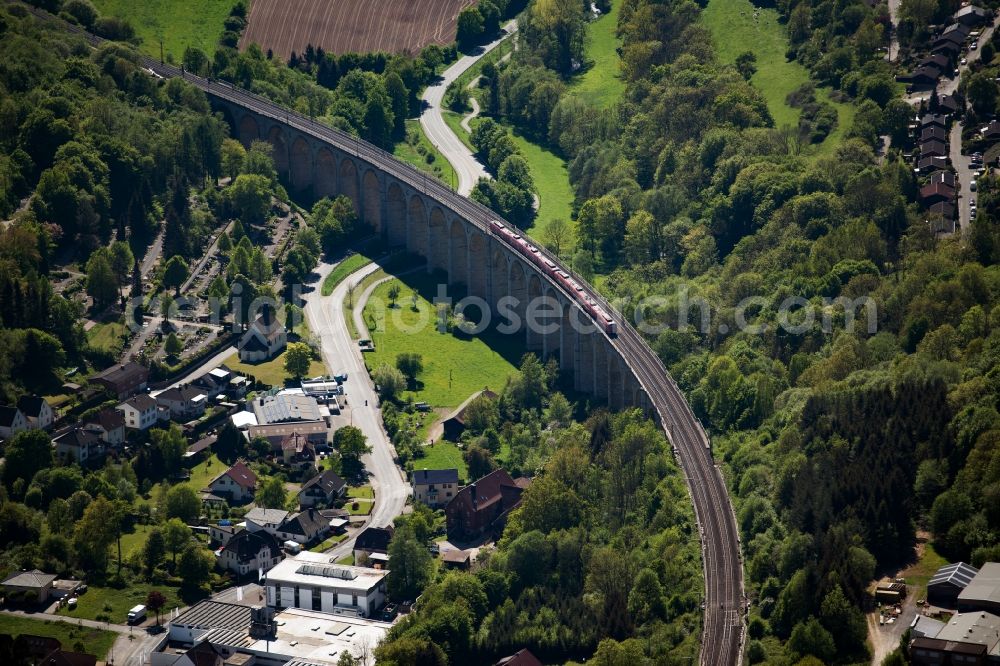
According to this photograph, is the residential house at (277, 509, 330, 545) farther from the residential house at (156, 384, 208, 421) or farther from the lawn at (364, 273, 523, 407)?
the lawn at (364, 273, 523, 407)

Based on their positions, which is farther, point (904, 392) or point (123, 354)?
point (123, 354)

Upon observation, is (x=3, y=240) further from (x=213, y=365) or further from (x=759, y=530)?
(x=759, y=530)

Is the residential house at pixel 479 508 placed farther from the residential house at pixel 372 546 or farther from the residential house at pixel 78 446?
the residential house at pixel 78 446

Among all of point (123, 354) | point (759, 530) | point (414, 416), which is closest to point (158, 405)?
point (123, 354)

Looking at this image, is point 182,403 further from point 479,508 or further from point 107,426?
point 479,508

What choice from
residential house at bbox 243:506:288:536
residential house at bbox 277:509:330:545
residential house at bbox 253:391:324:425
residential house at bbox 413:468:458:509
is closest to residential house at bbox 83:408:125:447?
residential house at bbox 253:391:324:425

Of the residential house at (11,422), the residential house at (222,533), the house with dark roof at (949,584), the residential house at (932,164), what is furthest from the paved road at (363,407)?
the residential house at (932,164)
